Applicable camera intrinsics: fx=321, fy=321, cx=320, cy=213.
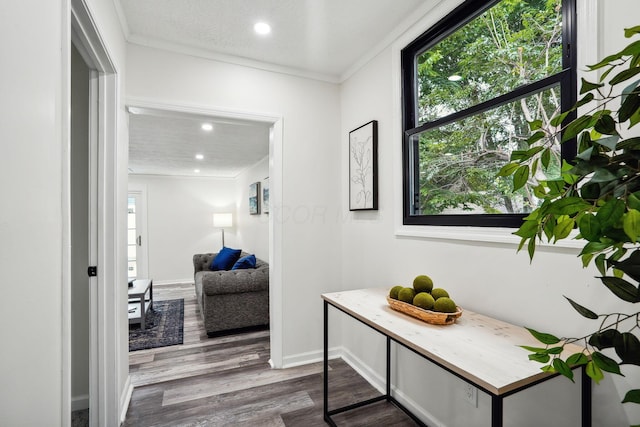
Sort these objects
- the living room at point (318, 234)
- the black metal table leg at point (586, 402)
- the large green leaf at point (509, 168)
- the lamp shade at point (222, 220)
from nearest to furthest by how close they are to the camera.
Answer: the large green leaf at point (509, 168) < the living room at point (318, 234) < the black metal table leg at point (586, 402) < the lamp shade at point (222, 220)

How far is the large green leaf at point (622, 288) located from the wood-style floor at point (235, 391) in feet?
5.51

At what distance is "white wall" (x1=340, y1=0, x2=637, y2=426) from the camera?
121cm

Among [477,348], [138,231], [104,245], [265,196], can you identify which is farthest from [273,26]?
[138,231]

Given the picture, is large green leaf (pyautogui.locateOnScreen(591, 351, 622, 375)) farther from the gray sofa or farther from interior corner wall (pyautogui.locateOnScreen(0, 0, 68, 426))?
the gray sofa

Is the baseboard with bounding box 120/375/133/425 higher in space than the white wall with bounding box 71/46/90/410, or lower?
lower

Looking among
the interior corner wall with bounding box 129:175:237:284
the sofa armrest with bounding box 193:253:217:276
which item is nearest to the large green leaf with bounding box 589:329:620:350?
the sofa armrest with bounding box 193:253:217:276

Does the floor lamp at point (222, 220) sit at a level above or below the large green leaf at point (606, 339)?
above

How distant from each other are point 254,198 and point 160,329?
8.37 ft

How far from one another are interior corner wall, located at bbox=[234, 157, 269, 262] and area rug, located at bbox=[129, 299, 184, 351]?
5.05 ft

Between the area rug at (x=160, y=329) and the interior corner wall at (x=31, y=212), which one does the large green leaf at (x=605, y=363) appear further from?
the area rug at (x=160, y=329)

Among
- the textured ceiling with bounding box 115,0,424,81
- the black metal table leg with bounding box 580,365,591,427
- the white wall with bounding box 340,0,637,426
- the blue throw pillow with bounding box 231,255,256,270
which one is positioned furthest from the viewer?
the blue throw pillow with bounding box 231,255,256,270

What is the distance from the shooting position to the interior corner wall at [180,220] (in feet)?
21.4

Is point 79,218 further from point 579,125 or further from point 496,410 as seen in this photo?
point 579,125

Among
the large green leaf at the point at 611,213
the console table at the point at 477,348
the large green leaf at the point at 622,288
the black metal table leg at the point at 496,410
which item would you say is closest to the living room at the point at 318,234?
the console table at the point at 477,348
